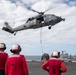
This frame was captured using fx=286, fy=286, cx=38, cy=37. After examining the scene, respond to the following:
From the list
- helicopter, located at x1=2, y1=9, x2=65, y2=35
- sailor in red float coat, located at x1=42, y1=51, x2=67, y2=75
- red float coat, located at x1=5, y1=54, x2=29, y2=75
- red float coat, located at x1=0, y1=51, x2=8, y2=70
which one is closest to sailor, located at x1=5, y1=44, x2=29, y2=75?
red float coat, located at x1=5, y1=54, x2=29, y2=75

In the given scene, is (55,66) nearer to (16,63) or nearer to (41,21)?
(16,63)

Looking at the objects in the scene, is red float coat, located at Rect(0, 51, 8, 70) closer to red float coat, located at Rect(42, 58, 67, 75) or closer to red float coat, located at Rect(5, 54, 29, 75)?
red float coat, located at Rect(5, 54, 29, 75)

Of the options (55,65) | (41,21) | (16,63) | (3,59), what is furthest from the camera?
(41,21)

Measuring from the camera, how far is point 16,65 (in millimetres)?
7992

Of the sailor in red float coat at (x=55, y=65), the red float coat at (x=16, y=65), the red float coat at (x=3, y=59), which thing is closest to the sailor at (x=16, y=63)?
the red float coat at (x=16, y=65)

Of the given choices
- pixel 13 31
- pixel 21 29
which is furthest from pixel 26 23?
pixel 13 31

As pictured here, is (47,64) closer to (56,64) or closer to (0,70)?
(56,64)

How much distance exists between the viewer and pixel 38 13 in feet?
167

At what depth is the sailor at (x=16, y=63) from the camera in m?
7.88

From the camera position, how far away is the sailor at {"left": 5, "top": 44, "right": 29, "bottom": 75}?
7.88 metres

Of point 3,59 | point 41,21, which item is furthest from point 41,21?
point 3,59

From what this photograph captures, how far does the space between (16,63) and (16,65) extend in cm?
6

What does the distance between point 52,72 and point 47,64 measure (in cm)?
29

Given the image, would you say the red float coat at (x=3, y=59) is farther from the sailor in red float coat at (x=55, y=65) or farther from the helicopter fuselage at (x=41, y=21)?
the helicopter fuselage at (x=41, y=21)
